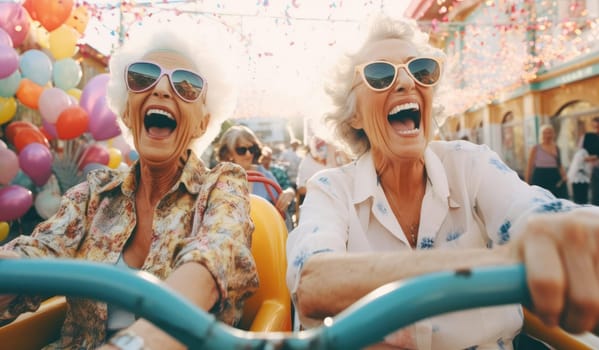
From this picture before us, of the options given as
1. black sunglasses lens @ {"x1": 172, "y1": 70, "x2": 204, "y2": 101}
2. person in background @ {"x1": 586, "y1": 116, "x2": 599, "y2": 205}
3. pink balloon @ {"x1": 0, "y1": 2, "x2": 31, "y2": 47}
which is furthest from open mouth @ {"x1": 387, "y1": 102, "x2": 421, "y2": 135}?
person in background @ {"x1": 586, "y1": 116, "x2": 599, "y2": 205}

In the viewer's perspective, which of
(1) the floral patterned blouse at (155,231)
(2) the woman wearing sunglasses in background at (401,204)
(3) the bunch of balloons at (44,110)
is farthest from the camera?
(3) the bunch of balloons at (44,110)

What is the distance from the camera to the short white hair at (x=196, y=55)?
6.07ft

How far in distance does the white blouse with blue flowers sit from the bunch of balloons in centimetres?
453

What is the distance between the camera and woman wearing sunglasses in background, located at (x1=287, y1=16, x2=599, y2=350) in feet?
3.22

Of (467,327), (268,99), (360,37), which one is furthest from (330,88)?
(268,99)

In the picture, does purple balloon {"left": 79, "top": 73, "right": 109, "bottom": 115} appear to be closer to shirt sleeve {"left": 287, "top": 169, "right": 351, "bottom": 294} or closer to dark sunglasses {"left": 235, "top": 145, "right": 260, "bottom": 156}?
dark sunglasses {"left": 235, "top": 145, "right": 260, "bottom": 156}

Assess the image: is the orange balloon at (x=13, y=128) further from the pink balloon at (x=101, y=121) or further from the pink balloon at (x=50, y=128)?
the pink balloon at (x=101, y=121)

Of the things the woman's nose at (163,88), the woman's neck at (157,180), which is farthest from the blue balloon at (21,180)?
the woman's nose at (163,88)

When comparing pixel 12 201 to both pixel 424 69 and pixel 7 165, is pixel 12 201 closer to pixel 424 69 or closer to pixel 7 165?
pixel 7 165

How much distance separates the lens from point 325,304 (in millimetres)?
1004

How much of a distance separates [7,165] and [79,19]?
7.57ft

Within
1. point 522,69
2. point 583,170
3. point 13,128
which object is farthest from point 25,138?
point 522,69

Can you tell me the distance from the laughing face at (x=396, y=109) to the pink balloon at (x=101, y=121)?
190 inches

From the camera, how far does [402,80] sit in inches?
63.2
